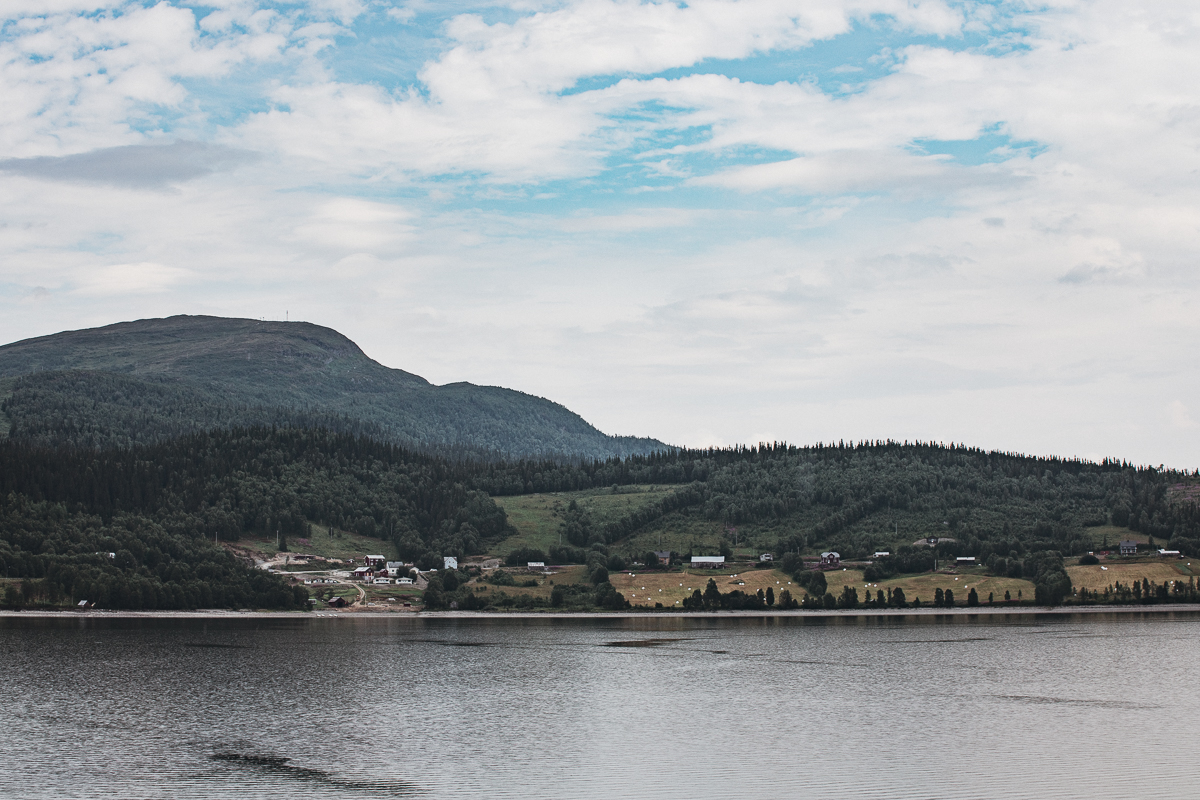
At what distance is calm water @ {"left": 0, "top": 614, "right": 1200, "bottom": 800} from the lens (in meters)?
56.3

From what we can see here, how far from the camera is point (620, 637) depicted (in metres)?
155

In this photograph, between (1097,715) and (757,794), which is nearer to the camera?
(757,794)

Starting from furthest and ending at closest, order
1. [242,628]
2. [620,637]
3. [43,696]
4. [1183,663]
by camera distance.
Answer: [242,628]
[620,637]
[1183,663]
[43,696]

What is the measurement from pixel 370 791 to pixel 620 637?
335 feet

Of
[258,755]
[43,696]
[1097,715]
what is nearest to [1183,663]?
[1097,715]

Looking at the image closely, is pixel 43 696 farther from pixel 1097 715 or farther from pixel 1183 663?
pixel 1183 663

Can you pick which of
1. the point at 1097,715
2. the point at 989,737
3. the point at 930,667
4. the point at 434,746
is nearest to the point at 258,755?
the point at 434,746

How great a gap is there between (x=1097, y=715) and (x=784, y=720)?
71.8 ft

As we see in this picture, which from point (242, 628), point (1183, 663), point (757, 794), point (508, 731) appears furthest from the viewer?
point (242, 628)

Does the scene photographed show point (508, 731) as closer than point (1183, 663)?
Yes

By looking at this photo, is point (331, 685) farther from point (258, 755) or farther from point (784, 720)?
point (784, 720)

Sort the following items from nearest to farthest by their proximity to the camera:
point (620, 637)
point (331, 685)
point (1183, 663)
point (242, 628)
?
1. point (331, 685)
2. point (1183, 663)
3. point (620, 637)
4. point (242, 628)

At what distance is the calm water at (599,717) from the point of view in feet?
185

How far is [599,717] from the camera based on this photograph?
261 feet
